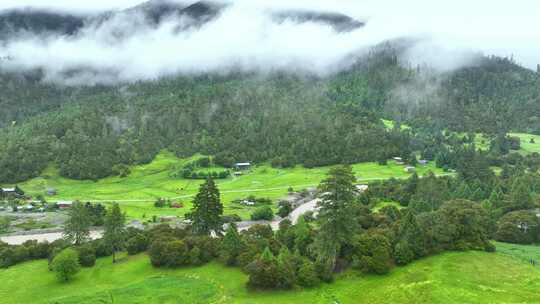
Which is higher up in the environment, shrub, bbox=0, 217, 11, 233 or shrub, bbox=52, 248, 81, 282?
shrub, bbox=0, 217, 11, 233

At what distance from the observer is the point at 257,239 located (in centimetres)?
7238

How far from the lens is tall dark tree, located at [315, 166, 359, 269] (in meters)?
59.0

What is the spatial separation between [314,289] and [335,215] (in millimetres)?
10252

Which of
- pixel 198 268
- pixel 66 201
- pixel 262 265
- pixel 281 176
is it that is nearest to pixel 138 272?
pixel 198 268

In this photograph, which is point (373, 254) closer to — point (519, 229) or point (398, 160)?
point (519, 229)

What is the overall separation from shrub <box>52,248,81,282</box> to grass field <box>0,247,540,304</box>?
1.27 m

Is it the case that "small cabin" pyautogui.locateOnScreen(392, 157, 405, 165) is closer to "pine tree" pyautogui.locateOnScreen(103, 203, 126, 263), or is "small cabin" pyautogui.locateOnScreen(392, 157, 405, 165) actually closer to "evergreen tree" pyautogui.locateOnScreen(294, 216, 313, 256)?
"evergreen tree" pyautogui.locateOnScreen(294, 216, 313, 256)

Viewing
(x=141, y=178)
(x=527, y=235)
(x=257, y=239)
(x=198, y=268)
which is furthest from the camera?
(x=141, y=178)

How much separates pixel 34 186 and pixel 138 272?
12803cm

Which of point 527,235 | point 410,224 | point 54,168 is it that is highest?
point 54,168

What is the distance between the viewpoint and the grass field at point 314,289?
166 ft

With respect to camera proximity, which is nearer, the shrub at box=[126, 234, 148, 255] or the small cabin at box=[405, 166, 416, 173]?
the shrub at box=[126, 234, 148, 255]

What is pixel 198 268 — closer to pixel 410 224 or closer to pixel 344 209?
pixel 344 209

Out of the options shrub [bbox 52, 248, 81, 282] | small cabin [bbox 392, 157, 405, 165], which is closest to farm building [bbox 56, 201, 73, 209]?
shrub [bbox 52, 248, 81, 282]
